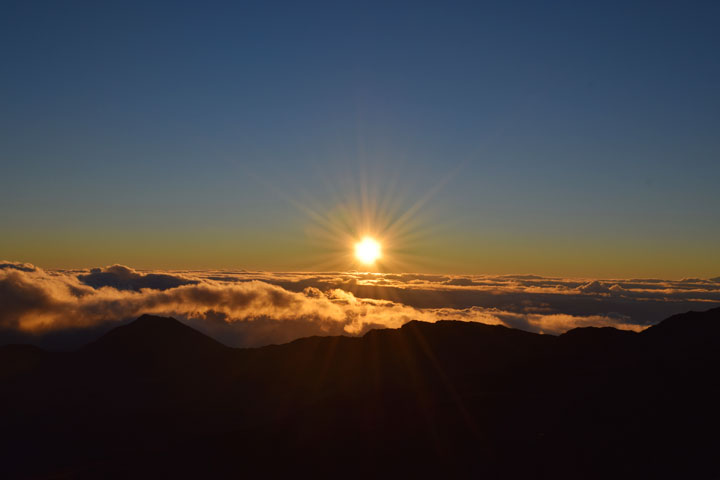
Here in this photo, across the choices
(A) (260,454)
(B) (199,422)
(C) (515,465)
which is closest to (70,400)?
(B) (199,422)

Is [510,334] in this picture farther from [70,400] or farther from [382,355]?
[70,400]

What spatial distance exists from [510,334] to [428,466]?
10535 centimetres

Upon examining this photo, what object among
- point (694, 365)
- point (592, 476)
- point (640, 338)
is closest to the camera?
point (592, 476)

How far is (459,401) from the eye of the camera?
7469 cm

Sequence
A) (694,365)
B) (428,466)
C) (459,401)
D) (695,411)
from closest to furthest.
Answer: (695,411), (428,466), (694,365), (459,401)

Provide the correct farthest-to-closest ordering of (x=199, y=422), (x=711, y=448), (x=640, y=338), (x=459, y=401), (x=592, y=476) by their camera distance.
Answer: (x=199, y=422)
(x=640, y=338)
(x=459, y=401)
(x=592, y=476)
(x=711, y=448)

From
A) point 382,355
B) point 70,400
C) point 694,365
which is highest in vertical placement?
point 694,365

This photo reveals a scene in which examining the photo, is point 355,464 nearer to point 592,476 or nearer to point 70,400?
point 592,476

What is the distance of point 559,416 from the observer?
63.5m

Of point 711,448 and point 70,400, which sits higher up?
point 711,448

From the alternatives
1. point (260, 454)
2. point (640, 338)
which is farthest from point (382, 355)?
point (260, 454)

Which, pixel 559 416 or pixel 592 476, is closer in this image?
pixel 592 476

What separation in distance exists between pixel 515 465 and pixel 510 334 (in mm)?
106487

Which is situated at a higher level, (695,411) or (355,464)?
(695,411)
